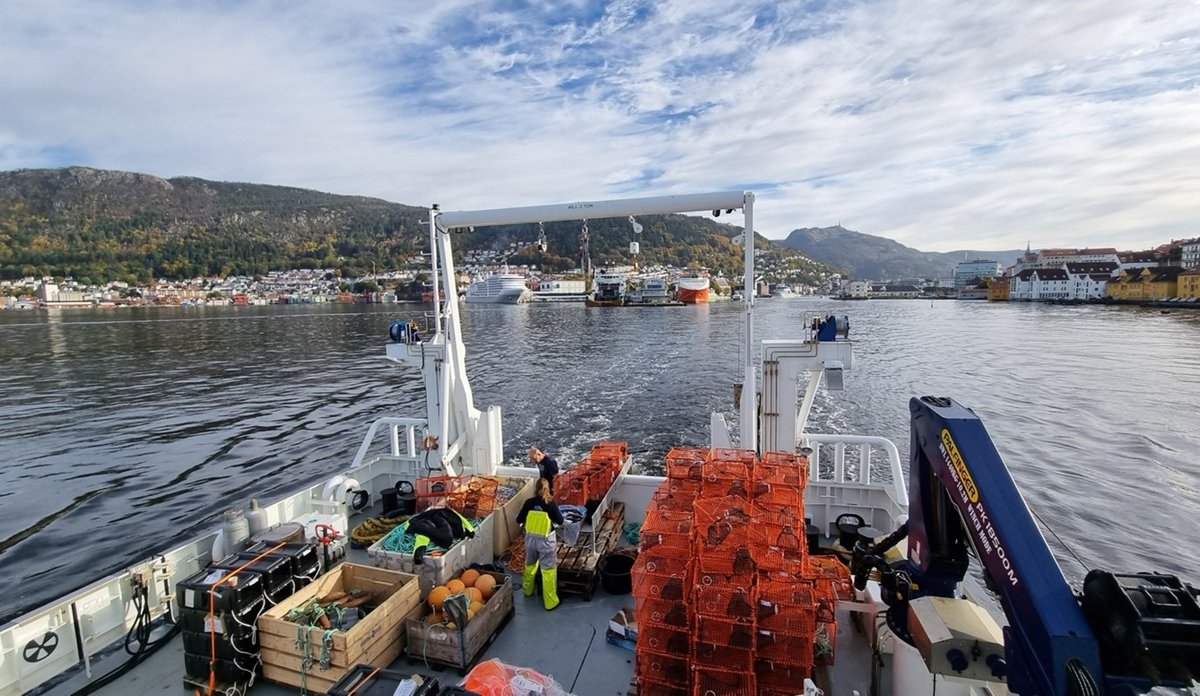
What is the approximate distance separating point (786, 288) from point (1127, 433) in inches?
6114

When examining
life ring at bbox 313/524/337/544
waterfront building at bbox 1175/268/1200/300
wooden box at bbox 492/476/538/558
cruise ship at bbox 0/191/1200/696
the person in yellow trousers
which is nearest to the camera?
cruise ship at bbox 0/191/1200/696

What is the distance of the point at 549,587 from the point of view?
5.72 metres

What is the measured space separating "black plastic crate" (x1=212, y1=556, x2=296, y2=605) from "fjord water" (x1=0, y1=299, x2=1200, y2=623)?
9.24 meters

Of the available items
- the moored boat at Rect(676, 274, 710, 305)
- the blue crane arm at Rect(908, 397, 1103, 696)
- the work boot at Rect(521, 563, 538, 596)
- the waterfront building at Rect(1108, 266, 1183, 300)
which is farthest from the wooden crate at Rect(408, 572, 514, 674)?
the waterfront building at Rect(1108, 266, 1183, 300)

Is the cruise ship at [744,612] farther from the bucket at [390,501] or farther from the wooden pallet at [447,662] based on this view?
the bucket at [390,501]

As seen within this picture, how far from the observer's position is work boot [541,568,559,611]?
224 inches

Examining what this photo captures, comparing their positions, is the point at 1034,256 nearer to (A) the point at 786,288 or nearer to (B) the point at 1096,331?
(A) the point at 786,288

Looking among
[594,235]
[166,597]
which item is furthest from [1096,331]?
[594,235]

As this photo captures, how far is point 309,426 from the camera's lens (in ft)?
68.7

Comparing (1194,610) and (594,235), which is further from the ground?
(594,235)

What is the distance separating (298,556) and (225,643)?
82 cm

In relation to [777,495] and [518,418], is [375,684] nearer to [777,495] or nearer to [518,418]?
[777,495]

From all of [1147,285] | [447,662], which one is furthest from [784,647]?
[1147,285]

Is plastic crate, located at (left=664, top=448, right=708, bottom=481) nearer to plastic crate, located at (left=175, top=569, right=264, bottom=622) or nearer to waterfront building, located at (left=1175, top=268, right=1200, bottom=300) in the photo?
plastic crate, located at (left=175, top=569, right=264, bottom=622)
